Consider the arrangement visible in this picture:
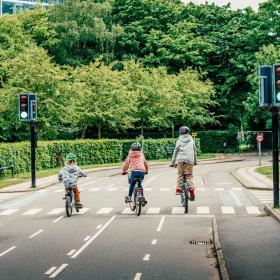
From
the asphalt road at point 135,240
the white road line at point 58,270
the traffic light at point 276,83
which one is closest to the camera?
the white road line at point 58,270

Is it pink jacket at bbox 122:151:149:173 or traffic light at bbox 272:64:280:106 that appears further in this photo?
pink jacket at bbox 122:151:149:173

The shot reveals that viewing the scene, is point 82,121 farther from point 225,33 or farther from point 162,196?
point 162,196

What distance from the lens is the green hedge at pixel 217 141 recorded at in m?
73.4

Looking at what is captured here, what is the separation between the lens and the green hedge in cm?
7344

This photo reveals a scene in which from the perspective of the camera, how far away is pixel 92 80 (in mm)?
58469

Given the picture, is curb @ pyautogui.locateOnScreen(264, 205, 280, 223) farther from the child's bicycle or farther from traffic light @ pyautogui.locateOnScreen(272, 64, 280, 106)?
the child's bicycle

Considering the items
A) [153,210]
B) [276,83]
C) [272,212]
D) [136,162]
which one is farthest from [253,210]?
[276,83]

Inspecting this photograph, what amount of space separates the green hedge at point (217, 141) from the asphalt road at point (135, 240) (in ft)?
173

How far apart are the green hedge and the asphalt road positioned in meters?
52.6

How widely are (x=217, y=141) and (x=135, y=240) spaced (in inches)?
2447

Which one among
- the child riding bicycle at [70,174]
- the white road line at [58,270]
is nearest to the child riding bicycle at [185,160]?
the child riding bicycle at [70,174]

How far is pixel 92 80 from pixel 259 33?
21.2 meters

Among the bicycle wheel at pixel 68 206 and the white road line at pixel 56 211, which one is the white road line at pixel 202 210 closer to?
the bicycle wheel at pixel 68 206

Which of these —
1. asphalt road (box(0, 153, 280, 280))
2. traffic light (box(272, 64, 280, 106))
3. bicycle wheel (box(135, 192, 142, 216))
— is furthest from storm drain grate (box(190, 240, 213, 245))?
traffic light (box(272, 64, 280, 106))
